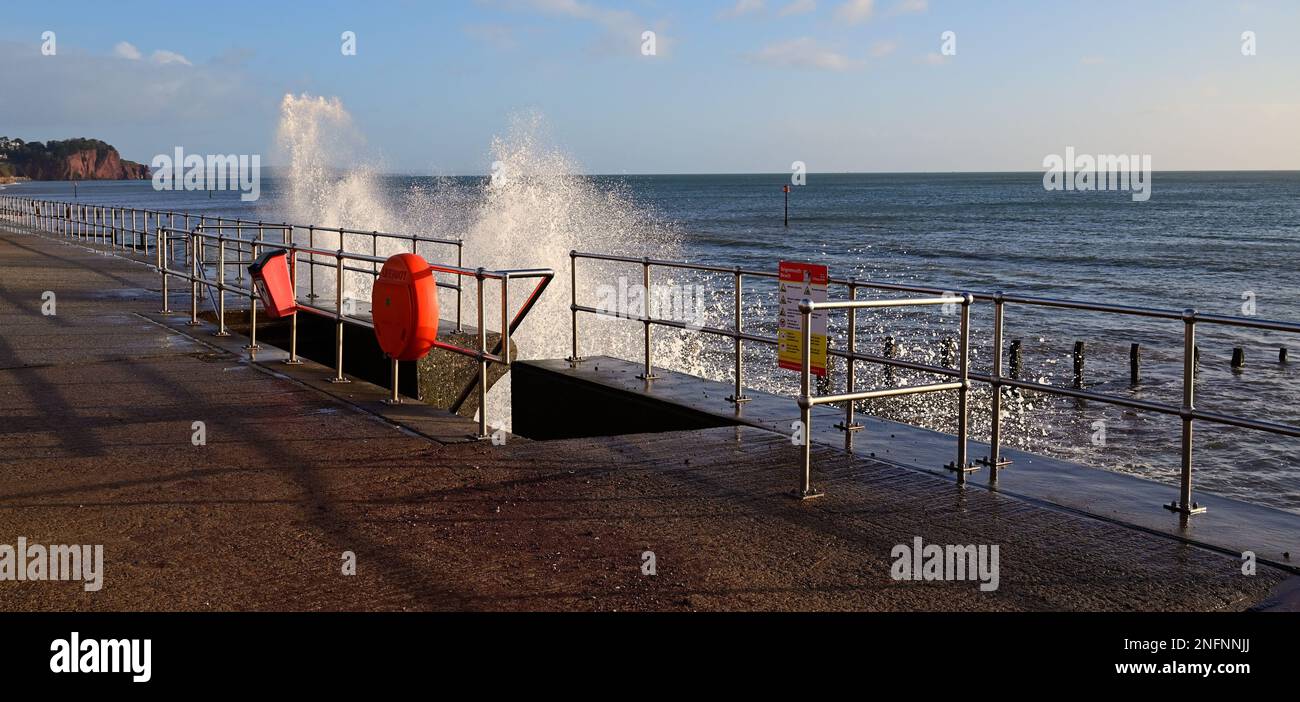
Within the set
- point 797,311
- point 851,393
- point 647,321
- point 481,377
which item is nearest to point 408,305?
point 481,377

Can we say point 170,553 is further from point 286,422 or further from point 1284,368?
point 1284,368

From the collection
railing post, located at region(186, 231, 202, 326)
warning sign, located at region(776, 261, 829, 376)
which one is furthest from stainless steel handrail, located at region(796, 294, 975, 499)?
railing post, located at region(186, 231, 202, 326)

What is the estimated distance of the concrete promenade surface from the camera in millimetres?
4910

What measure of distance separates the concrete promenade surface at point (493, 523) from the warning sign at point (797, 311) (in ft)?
2.07

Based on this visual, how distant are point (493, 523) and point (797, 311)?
305 centimetres

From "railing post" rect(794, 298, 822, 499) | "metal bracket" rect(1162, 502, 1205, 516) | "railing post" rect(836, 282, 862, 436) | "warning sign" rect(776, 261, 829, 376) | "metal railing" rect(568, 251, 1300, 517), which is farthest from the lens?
"railing post" rect(836, 282, 862, 436)

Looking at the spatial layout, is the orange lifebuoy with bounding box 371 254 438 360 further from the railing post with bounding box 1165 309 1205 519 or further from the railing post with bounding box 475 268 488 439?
the railing post with bounding box 1165 309 1205 519

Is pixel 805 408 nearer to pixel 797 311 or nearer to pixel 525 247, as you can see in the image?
pixel 797 311

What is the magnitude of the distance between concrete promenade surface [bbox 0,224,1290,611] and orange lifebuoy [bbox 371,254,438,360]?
547 mm

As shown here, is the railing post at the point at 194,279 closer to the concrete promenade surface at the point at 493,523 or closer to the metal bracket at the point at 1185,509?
the concrete promenade surface at the point at 493,523

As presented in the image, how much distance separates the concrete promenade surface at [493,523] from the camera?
491 centimetres

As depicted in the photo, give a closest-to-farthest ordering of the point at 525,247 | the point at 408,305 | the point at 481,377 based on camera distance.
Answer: the point at 481,377 < the point at 408,305 < the point at 525,247

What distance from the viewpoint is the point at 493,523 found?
235 inches
